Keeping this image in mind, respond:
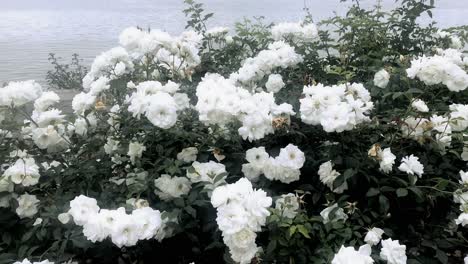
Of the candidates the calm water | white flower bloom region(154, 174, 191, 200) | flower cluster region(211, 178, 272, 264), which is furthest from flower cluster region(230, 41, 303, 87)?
the calm water

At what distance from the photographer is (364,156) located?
180 centimetres

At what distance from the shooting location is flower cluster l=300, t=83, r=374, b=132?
1.67 m

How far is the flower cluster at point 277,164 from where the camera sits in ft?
5.68

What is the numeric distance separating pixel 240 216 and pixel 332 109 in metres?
0.53

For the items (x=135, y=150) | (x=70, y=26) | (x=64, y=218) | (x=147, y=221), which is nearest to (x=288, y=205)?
(x=147, y=221)

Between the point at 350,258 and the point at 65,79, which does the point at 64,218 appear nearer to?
the point at 350,258

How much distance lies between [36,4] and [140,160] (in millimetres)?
14335

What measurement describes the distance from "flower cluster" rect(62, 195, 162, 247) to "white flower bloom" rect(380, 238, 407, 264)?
2.31ft

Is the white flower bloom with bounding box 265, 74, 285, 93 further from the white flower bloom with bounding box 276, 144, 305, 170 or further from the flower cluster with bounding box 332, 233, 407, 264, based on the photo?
the flower cluster with bounding box 332, 233, 407, 264

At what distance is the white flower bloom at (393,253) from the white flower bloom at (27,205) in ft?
3.92

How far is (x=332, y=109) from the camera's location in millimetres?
1697

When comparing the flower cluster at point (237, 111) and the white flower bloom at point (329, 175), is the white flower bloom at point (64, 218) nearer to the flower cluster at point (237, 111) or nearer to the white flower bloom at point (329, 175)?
the flower cluster at point (237, 111)

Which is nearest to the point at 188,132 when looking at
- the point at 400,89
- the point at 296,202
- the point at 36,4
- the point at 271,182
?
the point at 271,182

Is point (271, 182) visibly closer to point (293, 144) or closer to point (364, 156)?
point (293, 144)
